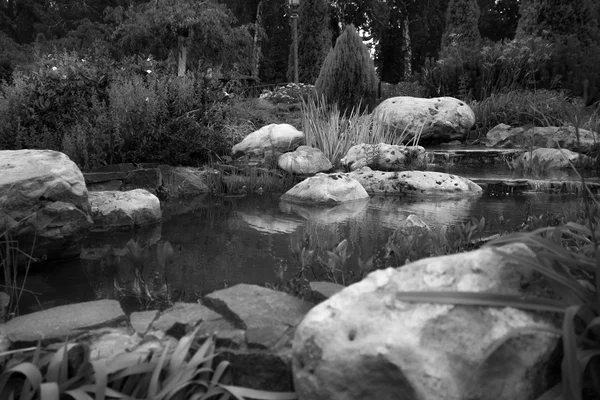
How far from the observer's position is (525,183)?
7074mm

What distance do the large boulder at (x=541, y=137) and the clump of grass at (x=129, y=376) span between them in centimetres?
824

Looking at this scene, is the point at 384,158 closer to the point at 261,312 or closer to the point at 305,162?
the point at 305,162

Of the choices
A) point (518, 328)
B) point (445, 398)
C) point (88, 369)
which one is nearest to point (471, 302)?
point (518, 328)

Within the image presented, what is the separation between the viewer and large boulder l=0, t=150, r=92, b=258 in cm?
346

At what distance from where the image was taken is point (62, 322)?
2.02 metres

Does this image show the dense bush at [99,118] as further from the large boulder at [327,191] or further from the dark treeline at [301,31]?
the dark treeline at [301,31]

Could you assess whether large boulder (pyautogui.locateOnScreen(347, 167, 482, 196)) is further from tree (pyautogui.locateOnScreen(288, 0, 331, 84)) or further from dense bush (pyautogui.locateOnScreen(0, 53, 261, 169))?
tree (pyautogui.locateOnScreen(288, 0, 331, 84))

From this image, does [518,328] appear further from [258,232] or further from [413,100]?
[413,100]

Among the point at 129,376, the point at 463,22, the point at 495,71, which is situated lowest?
the point at 129,376

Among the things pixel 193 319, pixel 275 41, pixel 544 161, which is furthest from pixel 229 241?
pixel 275 41

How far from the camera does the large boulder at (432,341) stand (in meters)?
1.39

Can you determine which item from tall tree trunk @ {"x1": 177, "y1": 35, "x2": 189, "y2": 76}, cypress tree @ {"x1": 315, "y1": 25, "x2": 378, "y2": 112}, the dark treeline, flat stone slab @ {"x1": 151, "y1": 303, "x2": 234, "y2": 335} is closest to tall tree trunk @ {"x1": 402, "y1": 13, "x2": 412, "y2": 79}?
the dark treeline

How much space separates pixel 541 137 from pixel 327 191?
19.9 ft

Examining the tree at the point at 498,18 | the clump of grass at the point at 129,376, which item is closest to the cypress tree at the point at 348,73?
the clump of grass at the point at 129,376
